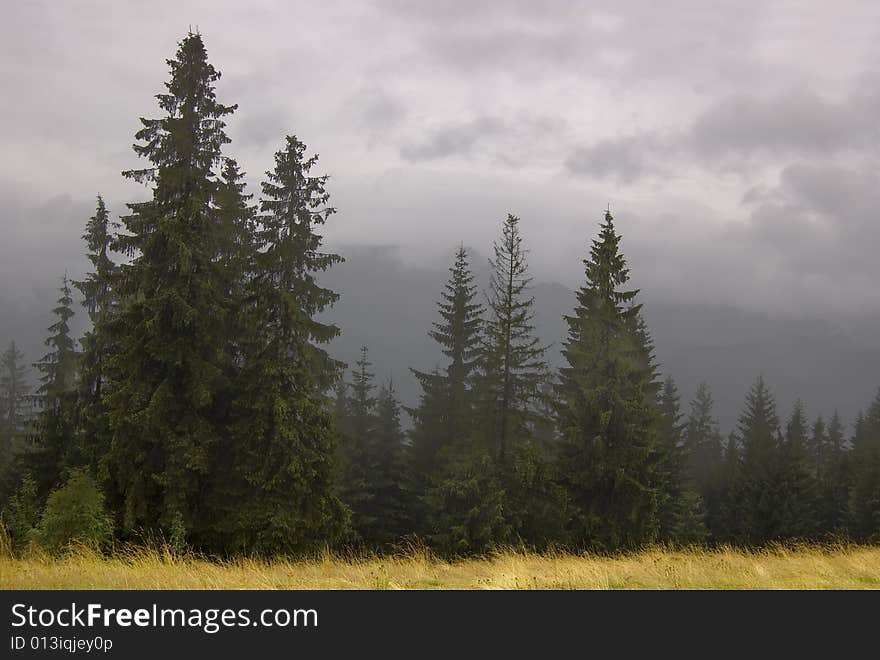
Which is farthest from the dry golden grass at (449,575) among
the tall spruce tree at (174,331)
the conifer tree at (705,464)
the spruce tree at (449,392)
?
the conifer tree at (705,464)

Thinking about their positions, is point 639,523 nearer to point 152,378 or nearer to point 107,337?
point 152,378

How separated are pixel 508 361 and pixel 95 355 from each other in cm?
1600

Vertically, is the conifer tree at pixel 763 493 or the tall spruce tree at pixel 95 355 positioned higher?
the tall spruce tree at pixel 95 355

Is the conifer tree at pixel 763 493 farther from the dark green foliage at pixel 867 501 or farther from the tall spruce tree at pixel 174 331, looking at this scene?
the tall spruce tree at pixel 174 331

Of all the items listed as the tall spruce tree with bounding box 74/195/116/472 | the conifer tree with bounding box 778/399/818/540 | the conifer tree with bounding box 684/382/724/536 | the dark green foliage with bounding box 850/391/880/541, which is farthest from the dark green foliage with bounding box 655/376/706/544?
the tall spruce tree with bounding box 74/195/116/472

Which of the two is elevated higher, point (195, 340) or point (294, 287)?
point (294, 287)

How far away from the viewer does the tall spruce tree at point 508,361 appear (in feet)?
86.0

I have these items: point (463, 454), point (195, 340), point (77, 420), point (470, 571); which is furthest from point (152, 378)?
point (463, 454)

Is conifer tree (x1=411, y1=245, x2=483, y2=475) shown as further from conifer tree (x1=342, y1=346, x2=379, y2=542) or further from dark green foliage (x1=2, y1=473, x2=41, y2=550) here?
dark green foliage (x1=2, y1=473, x2=41, y2=550)

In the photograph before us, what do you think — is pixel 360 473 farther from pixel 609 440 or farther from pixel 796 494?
pixel 796 494

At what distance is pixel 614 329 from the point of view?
24.5 m

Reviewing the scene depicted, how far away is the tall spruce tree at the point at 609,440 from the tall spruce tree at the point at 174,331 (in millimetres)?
13556

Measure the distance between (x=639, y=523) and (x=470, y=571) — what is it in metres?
15.0

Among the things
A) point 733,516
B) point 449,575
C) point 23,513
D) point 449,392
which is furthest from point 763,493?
point 23,513
